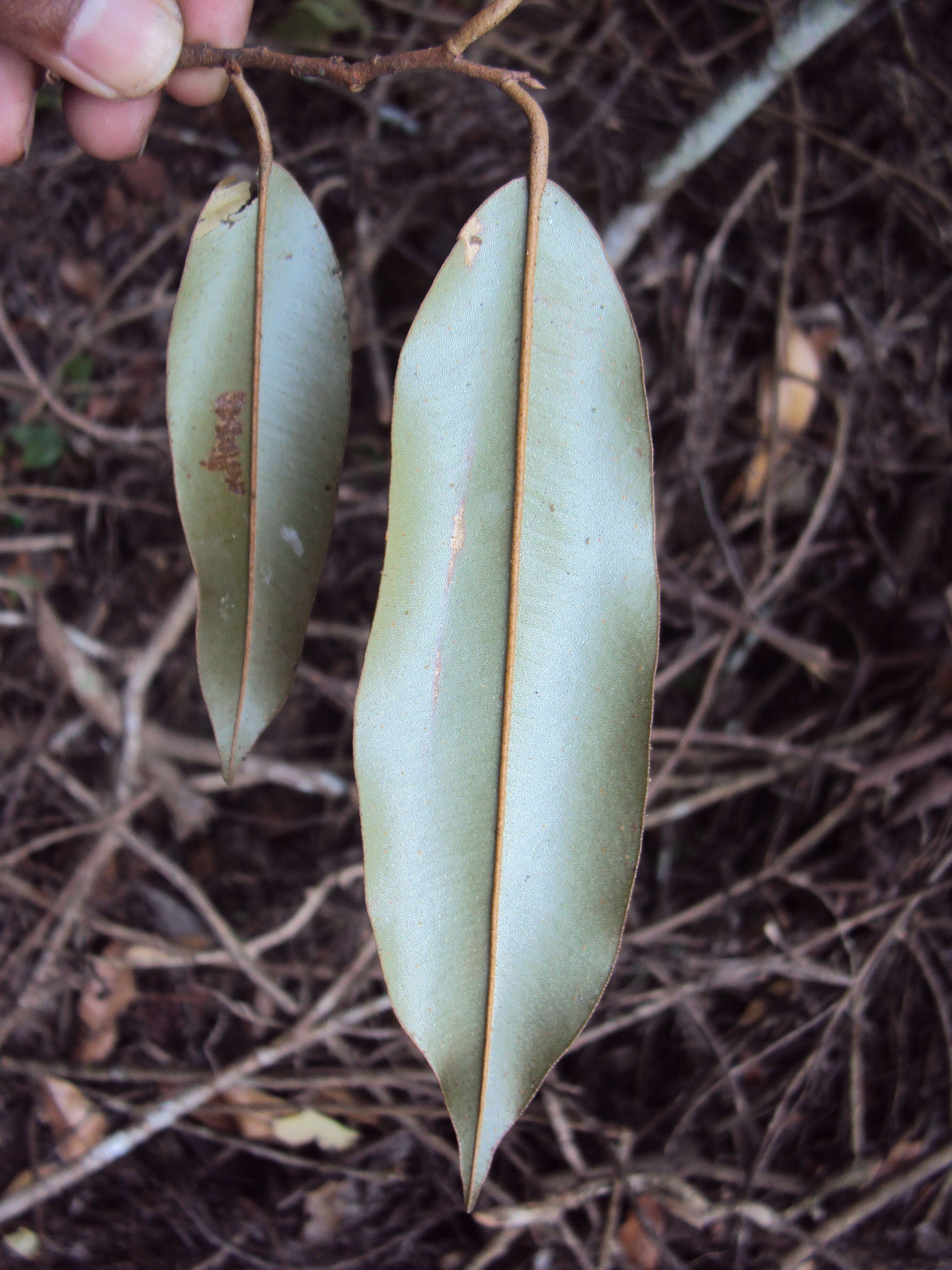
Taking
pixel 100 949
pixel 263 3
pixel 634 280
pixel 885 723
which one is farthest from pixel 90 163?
pixel 885 723

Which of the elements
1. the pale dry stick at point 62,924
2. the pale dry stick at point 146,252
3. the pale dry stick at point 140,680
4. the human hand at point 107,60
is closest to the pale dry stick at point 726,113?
the human hand at point 107,60

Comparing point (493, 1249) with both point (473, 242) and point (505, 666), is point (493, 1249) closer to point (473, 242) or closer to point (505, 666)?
point (505, 666)

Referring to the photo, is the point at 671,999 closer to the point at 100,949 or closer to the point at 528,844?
the point at 528,844

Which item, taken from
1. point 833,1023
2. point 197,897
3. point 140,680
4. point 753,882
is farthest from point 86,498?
point 833,1023

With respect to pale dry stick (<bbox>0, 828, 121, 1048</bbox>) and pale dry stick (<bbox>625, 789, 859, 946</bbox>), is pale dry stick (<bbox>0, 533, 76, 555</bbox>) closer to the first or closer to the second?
pale dry stick (<bbox>0, 828, 121, 1048</bbox>)

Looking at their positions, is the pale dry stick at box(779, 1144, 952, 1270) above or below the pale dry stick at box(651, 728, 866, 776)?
below

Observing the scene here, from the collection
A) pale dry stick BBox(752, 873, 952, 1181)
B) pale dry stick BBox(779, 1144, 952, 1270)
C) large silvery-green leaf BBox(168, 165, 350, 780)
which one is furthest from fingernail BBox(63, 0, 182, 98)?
pale dry stick BBox(779, 1144, 952, 1270)

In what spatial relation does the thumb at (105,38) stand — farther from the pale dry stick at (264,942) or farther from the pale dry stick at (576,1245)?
the pale dry stick at (576,1245)
